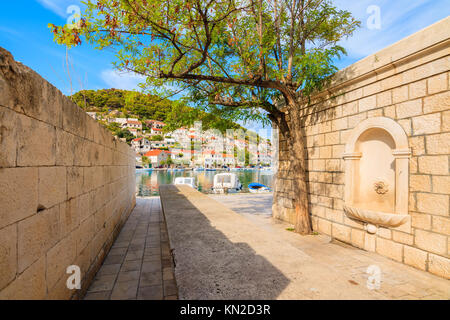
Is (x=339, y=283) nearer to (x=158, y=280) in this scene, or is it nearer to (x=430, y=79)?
(x=158, y=280)

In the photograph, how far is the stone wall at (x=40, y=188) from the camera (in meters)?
1.61

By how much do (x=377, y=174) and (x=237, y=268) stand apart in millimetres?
4282

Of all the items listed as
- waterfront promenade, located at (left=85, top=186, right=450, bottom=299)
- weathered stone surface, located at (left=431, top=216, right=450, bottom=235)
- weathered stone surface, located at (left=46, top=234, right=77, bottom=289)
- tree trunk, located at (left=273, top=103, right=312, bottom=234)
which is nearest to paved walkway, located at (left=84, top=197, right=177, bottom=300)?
waterfront promenade, located at (left=85, top=186, right=450, bottom=299)

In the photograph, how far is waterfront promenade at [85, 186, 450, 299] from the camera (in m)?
2.35

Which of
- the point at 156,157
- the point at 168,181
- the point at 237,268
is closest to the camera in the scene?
the point at 237,268

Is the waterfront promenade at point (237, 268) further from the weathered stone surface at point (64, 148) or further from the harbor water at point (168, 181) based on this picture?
the harbor water at point (168, 181)

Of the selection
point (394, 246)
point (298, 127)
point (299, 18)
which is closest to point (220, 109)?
point (298, 127)

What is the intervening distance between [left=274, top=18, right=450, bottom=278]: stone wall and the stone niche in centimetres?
13

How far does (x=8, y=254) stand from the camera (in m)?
1.58

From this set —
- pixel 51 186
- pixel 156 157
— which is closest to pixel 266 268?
pixel 51 186

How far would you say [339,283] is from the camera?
2469 millimetres

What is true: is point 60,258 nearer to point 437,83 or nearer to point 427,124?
point 427,124

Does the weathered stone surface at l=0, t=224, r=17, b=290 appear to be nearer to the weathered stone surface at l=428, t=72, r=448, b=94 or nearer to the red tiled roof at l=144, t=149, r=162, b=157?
the weathered stone surface at l=428, t=72, r=448, b=94
